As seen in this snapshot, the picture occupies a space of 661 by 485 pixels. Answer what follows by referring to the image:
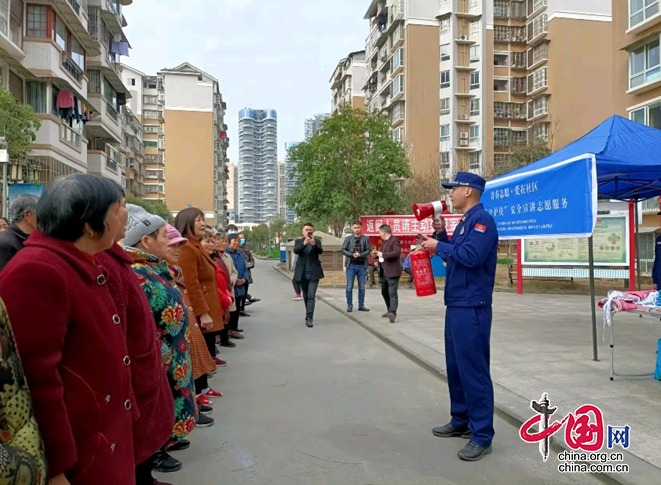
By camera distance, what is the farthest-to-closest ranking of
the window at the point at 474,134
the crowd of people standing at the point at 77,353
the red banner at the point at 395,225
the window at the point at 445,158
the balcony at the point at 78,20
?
the window at the point at 474,134
the window at the point at 445,158
the balcony at the point at 78,20
the red banner at the point at 395,225
the crowd of people standing at the point at 77,353

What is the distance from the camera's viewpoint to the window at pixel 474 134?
52.3 metres

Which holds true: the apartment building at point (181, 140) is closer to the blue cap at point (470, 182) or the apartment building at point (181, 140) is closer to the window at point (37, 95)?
the window at point (37, 95)

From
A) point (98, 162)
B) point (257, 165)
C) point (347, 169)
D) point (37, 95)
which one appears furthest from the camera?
point (257, 165)

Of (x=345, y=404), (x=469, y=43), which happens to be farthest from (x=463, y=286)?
(x=469, y=43)

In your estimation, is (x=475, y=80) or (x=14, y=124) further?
(x=475, y=80)

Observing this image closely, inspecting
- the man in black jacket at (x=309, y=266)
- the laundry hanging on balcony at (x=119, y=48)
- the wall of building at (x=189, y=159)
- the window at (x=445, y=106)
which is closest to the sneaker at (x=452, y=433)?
the man in black jacket at (x=309, y=266)

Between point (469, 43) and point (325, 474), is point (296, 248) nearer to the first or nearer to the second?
point (325, 474)

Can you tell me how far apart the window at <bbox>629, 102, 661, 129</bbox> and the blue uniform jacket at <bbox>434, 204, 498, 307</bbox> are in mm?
20098

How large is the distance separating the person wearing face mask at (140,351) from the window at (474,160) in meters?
51.8

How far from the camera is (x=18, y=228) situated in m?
4.18

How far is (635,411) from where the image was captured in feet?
15.3

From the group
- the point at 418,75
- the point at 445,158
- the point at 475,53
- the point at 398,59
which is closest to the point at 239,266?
the point at 445,158

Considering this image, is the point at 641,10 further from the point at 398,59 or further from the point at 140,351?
the point at 398,59

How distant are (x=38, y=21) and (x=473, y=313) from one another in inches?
912
